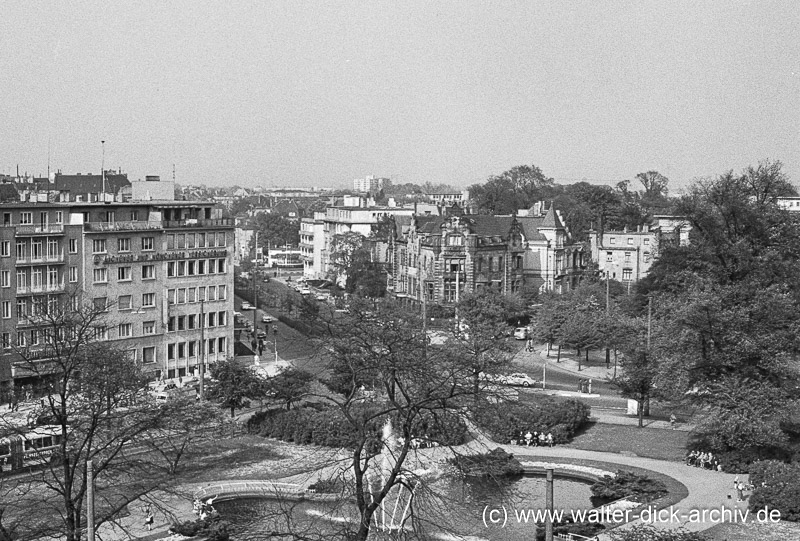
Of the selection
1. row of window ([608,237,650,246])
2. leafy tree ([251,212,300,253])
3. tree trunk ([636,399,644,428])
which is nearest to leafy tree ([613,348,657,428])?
tree trunk ([636,399,644,428])

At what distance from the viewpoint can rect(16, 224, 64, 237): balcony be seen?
1982 inches

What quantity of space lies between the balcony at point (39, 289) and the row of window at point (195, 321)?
6329mm

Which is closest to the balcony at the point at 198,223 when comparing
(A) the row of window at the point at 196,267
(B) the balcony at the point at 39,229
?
(A) the row of window at the point at 196,267

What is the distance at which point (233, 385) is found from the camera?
1757 inches

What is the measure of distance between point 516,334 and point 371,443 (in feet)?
164

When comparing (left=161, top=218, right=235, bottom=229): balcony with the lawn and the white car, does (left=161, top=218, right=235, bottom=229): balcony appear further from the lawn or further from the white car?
the lawn

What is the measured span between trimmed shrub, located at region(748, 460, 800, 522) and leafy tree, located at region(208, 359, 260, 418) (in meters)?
20.5

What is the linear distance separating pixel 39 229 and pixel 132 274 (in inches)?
214

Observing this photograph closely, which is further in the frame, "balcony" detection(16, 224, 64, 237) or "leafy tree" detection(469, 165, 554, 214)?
"leafy tree" detection(469, 165, 554, 214)

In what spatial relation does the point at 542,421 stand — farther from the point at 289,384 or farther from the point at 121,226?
the point at 121,226

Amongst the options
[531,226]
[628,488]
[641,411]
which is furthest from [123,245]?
[531,226]

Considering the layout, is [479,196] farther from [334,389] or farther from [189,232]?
[334,389]

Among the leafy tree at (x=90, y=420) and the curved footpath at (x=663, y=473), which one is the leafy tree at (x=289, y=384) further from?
the curved footpath at (x=663, y=473)

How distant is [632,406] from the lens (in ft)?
152
